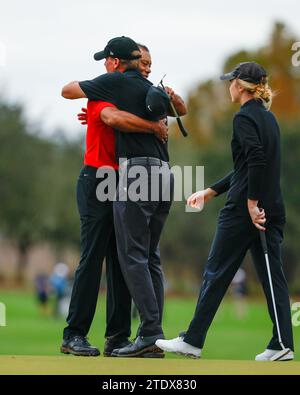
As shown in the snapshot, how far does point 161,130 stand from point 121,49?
0.75m

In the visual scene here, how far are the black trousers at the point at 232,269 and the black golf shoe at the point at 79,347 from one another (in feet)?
2.58

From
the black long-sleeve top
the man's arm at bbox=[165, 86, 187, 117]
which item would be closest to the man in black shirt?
the man's arm at bbox=[165, 86, 187, 117]

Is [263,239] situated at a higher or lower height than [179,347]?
higher

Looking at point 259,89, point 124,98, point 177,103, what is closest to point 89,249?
point 124,98

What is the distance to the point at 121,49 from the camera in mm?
9039

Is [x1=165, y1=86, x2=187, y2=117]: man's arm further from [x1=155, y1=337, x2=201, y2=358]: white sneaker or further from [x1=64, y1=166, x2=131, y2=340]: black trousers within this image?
[x1=155, y1=337, x2=201, y2=358]: white sneaker

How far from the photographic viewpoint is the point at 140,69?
9.27 m

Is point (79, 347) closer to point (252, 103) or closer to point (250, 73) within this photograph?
point (252, 103)

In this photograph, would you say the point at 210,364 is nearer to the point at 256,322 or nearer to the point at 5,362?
the point at 5,362

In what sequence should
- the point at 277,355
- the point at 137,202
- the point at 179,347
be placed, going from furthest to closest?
the point at 137,202
the point at 277,355
the point at 179,347

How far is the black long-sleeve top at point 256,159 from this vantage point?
8500mm

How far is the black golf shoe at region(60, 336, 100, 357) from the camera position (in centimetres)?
887

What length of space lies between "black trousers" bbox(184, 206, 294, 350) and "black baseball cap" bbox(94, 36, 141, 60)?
1497mm
